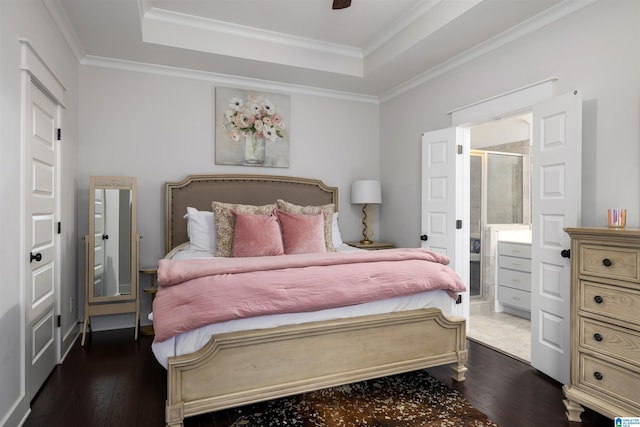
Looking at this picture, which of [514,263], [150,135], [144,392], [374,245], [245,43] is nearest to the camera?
[144,392]

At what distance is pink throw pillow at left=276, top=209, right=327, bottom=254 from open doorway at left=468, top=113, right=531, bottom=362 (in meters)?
1.80

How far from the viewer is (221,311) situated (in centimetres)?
197

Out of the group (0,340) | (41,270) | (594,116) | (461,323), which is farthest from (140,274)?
(594,116)

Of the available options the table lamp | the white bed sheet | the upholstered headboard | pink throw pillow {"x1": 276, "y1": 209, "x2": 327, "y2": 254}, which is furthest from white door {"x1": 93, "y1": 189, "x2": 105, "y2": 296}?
the table lamp

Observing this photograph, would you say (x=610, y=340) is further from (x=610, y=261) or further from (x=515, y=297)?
(x=515, y=297)

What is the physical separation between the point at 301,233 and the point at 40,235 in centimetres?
193

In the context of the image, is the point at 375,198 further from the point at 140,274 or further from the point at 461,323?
the point at 140,274

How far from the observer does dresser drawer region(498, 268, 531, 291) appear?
158 inches

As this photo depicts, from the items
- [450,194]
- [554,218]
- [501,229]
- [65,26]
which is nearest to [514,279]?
[501,229]

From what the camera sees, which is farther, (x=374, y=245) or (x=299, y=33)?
(x=374, y=245)

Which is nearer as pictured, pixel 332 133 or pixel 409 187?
pixel 409 187

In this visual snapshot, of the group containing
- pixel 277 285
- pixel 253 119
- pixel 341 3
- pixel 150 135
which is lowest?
pixel 277 285

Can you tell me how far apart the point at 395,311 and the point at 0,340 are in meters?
2.15

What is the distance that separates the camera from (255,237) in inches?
128
